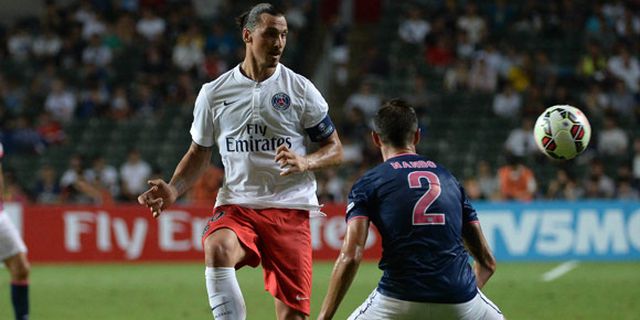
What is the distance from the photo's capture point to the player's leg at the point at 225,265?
6258 mm

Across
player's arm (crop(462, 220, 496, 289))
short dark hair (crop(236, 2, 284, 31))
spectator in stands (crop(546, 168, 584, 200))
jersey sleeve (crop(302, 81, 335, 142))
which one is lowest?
player's arm (crop(462, 220, 496, 289))

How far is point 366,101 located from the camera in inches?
800

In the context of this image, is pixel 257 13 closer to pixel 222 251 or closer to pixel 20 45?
pixel 222 251

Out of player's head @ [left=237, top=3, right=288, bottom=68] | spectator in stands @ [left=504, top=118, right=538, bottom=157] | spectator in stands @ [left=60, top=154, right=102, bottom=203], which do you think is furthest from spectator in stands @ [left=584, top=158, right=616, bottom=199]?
player's head @ [left=237, top=3, right=288, bottom=68]

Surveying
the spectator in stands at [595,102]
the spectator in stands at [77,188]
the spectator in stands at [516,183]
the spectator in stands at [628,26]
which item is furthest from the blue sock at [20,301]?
the spectator in stands at [628,26]

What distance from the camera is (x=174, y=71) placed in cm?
2189

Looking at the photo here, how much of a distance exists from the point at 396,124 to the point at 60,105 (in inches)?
666

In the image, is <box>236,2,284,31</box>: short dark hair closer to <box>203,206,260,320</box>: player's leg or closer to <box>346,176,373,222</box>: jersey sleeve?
<box>203,206,260,320</box>: player's leg

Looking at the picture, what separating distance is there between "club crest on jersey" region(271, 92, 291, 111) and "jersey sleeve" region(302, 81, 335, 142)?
0.12m

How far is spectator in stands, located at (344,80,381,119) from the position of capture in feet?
66.2

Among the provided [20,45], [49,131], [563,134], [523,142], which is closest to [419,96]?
[523,142]

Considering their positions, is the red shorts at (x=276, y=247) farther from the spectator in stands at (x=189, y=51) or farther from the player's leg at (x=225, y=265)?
the spectator in stands at (x=189, y=51)

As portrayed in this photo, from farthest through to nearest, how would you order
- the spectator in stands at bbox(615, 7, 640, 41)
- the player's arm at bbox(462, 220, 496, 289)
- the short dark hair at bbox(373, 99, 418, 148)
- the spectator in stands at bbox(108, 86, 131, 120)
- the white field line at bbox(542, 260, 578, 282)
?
1. the spectator in stands at bbox(108, 86, 131, 120)
2. the spectator in stands at bbox(615, 7, 640, 41)
3. the white field line at bbox(542, 260, 578, 282)
4. the player's arm at bbox(462, 220, 496, 289)
5. the short dark hair at bbox(373, 99, 418, 148)

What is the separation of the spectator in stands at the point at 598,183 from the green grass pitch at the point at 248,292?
215 cm
